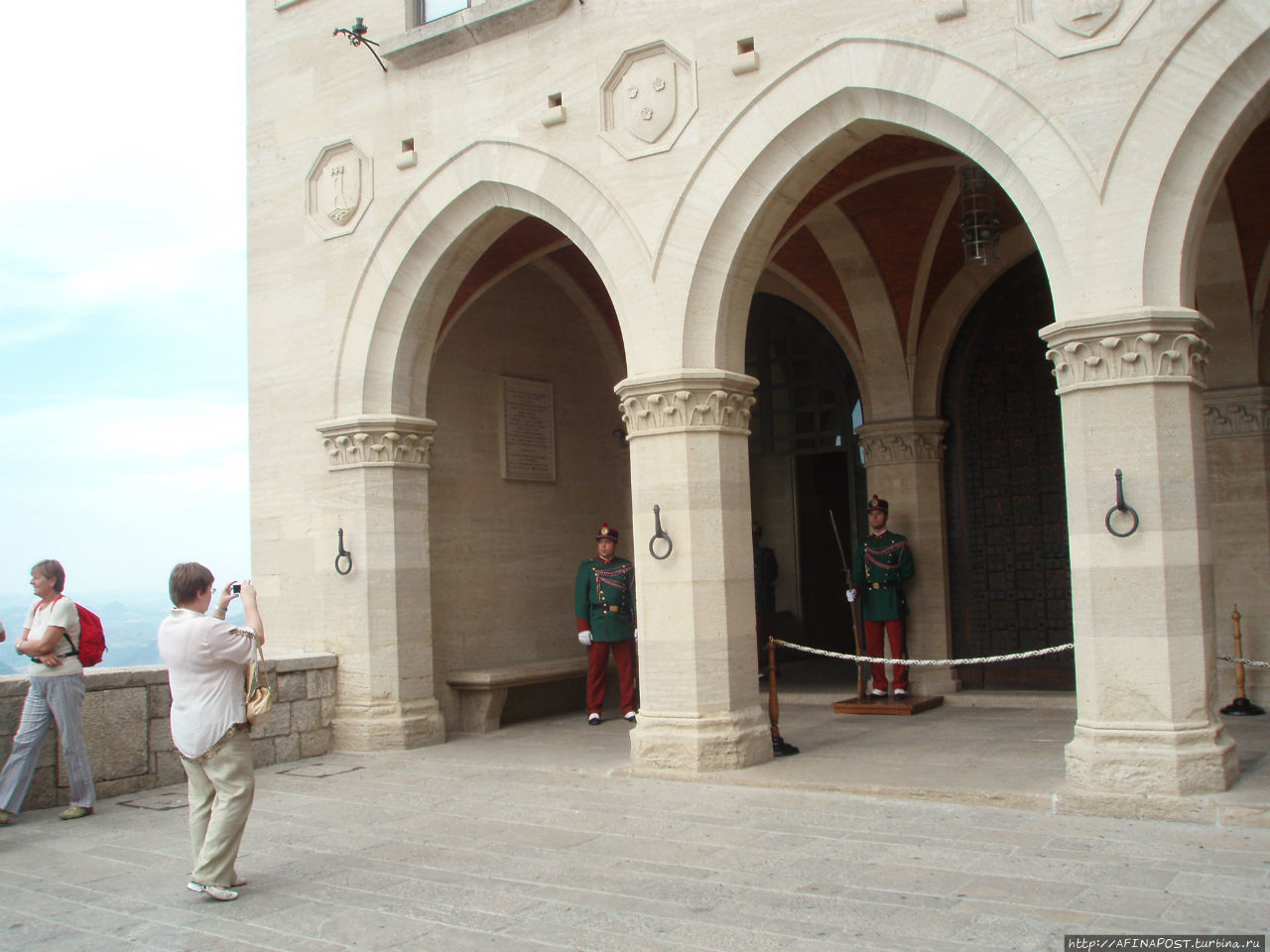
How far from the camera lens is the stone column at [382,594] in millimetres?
8633

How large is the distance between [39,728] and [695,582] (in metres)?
3.81

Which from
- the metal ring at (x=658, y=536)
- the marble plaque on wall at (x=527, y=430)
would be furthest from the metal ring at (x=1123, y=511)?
the marble plaque on wall at (x=527, y=430)

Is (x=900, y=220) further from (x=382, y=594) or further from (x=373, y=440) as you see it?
(x=382, y=594)

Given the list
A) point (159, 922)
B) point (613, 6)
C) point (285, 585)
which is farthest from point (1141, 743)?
point (285, 585)

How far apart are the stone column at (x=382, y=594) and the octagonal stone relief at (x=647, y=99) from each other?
2728 mm

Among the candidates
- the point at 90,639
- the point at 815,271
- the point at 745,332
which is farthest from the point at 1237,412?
the point at 90,639

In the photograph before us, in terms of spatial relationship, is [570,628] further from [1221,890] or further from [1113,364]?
[1221,890]

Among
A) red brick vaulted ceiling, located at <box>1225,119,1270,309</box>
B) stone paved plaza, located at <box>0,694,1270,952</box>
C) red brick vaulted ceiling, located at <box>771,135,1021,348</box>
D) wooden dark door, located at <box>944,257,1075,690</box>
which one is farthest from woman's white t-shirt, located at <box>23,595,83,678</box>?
red brick vaulted ceiling, located at <box>1225,119,1270,309</box>

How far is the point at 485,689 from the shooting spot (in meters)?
9.25

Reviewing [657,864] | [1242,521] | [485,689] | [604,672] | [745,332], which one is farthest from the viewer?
[604,672]

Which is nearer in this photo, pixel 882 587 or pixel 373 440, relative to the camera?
pixel 373 440

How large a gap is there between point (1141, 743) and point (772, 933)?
2583 millimetres

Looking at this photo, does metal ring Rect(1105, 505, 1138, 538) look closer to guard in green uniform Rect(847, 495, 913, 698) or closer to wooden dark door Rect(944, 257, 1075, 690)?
guard in green uniform Rect(847, 495, 913, 698)

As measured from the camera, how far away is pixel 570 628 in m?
10.6
